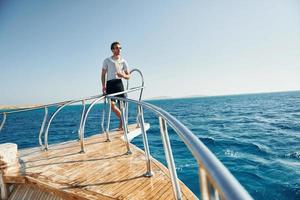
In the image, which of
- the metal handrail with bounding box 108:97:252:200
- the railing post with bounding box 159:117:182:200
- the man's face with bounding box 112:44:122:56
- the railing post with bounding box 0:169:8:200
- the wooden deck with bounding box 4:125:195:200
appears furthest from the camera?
the man's face with bounding box 112:44:122:56

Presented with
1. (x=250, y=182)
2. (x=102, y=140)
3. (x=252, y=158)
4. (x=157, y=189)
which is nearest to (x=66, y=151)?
(x=102, y=140)

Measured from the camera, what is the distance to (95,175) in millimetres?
2951

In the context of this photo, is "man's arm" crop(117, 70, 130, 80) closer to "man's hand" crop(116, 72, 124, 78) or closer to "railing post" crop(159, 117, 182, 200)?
"man's hand" crop(116, 72, 124, 78)

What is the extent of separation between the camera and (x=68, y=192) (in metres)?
2.49

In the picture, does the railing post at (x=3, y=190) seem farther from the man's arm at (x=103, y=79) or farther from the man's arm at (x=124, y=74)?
the man's arm at (x=124, y=74)

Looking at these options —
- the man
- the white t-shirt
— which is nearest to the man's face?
the man

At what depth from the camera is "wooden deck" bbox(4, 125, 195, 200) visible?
7.93 ft

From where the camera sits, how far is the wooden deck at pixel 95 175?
95.2 inches

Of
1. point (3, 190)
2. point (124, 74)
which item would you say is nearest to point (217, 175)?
point (3, 190)

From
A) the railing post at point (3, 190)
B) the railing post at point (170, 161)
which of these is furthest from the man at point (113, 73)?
the railing post at point (170, 161)

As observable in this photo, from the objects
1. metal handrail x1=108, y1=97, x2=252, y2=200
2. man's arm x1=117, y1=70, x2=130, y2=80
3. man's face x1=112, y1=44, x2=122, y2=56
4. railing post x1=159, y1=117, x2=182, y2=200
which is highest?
man's face x1=112, y1=44, x2=122, y2=56

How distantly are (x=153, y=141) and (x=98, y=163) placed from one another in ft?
25.4

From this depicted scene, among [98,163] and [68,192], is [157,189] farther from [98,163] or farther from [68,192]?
[98,163]

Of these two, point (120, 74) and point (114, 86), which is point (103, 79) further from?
point (120, 74)
